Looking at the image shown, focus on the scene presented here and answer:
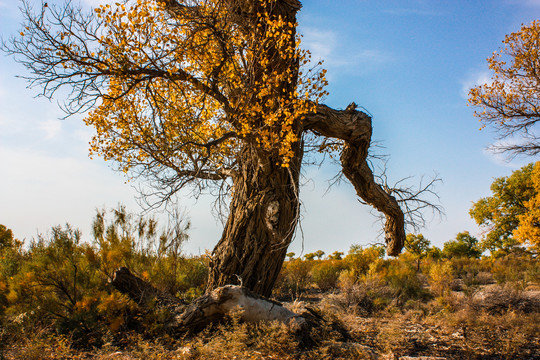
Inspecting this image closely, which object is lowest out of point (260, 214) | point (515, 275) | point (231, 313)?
point (231, 313)

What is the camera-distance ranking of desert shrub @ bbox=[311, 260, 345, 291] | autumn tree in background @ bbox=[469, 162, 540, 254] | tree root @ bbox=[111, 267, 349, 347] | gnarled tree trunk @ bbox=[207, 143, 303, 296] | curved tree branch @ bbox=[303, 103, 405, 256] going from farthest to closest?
autumn tree in background @ bbox=[469, 162, 540, 254] → desert shrub @ bbox=[311, 260, 345, 291] → curved tree branch @ bbox=[303, 103, 405, 256] → gnarled tree trunk @ bbox=[207, 143, 303, 296] → tree root @ bbox=[111, 267, 349, 347]

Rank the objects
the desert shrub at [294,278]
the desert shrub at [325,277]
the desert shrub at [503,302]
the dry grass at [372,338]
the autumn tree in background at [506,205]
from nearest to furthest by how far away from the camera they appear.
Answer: the dry grass at [372,338] < the desert shrub at [503,302] < the desert shrub at [294,278] < the desert shrub at [325,277] < the autumn tree in background at [506,205]

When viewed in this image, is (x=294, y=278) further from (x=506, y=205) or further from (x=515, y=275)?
(x=506, y=205)

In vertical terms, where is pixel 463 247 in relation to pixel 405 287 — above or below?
above

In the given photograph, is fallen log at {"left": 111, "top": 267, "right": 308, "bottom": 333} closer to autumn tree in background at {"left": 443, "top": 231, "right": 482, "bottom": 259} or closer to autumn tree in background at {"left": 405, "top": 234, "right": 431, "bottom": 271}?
autumn tree in background at {"left": 405, "top": 234, "right": 431, "bottom": 271}

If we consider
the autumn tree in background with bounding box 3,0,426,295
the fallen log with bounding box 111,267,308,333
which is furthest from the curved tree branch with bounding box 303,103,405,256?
the fallen log with bounding box 111,267,308,333

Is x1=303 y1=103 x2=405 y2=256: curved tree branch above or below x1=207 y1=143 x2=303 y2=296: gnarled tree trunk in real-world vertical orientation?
above

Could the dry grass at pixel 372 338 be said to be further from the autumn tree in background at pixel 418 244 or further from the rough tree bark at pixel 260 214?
the autumn tree in background at pixel 418 244

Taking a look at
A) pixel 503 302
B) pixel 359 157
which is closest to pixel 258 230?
pixel 359 157

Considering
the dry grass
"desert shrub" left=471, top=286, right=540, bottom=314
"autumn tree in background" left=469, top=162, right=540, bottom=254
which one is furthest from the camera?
"autumn tree in background" left=469, top=162, right=540, bottom=254

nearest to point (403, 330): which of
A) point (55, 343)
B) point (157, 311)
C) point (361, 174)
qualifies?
point (361, 174)

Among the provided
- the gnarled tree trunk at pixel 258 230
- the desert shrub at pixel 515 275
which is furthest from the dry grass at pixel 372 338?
the desert shrub at pixel 515 275

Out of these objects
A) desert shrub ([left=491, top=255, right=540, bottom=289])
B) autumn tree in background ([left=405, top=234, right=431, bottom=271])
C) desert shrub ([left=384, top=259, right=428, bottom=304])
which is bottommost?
desert shrub ([left=384, top=259, right=428, bottom=304])

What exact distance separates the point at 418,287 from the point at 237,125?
6211mm
